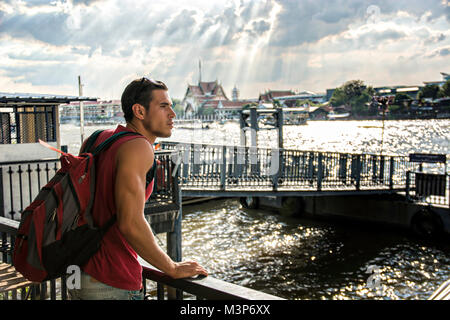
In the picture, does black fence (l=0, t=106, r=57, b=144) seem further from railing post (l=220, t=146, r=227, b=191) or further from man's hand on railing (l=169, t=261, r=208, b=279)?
man's hand on railing (l=169, t=261, r=208, b=279)

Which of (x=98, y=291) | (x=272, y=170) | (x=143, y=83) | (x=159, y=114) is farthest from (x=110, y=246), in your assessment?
(x=272, y=170)

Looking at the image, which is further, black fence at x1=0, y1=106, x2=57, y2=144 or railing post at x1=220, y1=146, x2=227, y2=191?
railing post at x1=220, y1=146, x2=227, y2=191

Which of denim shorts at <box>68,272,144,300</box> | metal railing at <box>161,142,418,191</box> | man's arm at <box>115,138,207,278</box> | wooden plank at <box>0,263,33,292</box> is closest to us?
man's arm at <box>115,138,207,278</box>

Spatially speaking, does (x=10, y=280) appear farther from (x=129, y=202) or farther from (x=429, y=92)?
(x=429, y=92)

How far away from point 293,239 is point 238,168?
18.8ft

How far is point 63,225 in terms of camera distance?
2068mm

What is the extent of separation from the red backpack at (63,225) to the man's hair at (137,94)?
→ 0.20 metres

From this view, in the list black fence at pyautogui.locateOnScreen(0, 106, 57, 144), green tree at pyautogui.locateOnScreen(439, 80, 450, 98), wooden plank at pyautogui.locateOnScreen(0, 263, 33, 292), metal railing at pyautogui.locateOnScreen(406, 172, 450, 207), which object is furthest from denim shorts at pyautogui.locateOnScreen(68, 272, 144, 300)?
green tree at pyautogui.locateOnScreen(439, 80, 450, 98)

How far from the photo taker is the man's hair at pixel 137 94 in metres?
2.28

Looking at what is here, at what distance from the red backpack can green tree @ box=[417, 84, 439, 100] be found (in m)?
184

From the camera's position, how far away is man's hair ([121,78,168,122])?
2.28m

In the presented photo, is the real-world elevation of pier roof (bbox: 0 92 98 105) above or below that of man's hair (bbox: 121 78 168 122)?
above

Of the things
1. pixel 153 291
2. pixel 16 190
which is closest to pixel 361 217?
pixel 153 291

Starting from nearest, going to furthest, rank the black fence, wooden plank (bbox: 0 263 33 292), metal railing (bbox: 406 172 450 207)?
wooden plank (bbox: 0 263 33 292) < the black fence < metal railing (bbox: 406 172 450 207)
